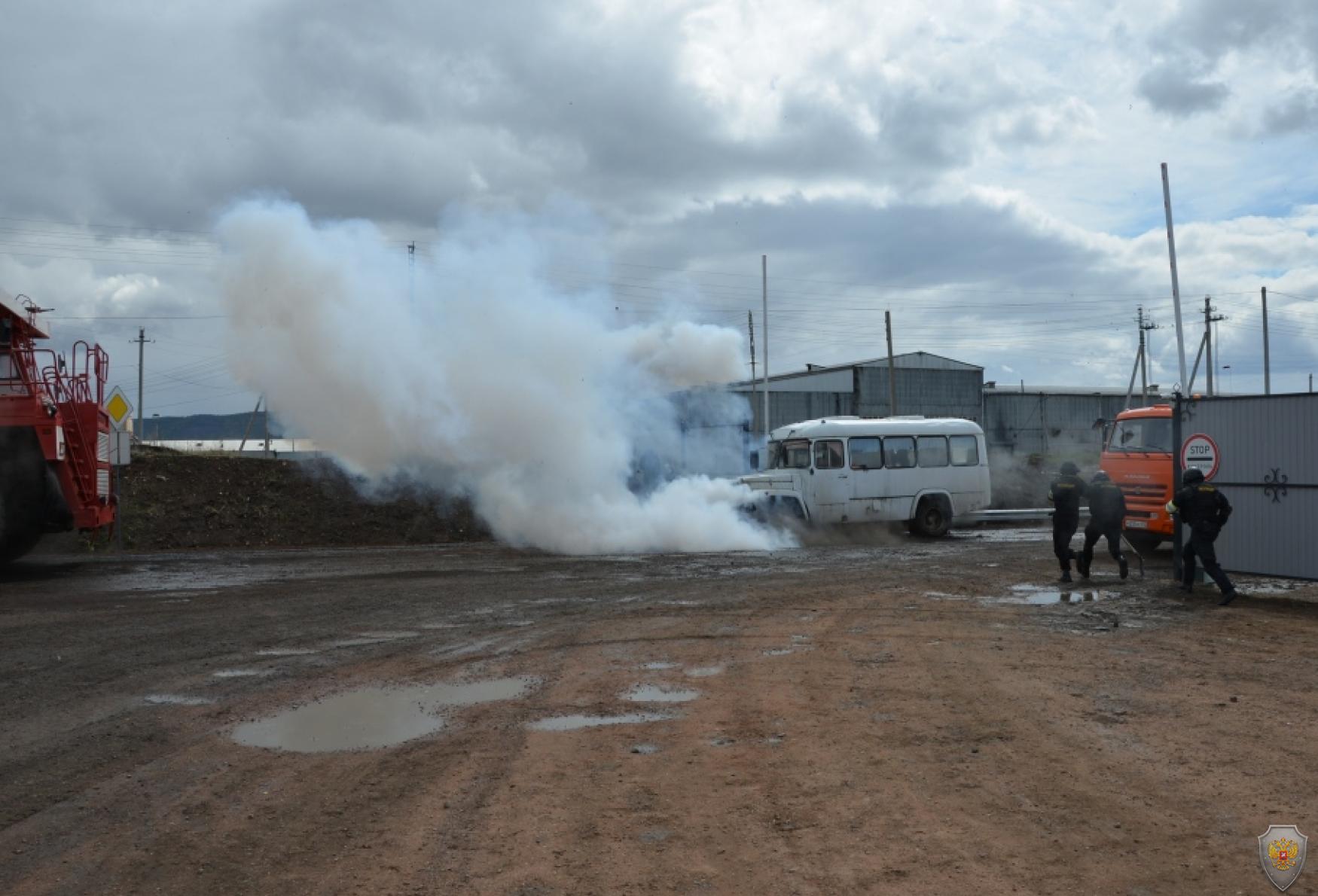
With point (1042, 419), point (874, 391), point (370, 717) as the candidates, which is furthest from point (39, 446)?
point (1042, 419)

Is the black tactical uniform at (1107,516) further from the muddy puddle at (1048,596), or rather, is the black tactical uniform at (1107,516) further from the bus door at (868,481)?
the bus door at (868,481)

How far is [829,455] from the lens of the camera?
71.6 ft

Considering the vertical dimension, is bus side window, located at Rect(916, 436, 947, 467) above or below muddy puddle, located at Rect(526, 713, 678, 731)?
above

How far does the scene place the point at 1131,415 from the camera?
18.6m

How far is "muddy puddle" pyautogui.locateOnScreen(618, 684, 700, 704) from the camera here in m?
7.56

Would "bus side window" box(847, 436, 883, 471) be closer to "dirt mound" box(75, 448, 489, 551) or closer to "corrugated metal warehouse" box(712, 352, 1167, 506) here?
"dirt mound" box(75, 448, 489, 551)

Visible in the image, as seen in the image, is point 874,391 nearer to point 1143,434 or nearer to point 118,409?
point 1143,434

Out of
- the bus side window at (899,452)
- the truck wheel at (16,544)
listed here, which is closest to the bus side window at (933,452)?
the bus side window at (899,452)

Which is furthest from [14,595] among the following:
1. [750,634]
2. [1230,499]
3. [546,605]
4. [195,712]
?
[1230,499]

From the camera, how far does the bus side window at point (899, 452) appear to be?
A: 2252 cm

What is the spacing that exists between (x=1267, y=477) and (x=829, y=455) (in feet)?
31.9

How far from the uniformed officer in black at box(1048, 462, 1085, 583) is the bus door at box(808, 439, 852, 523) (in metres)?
7.20

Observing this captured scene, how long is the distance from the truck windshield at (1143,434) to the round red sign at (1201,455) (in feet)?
11.8

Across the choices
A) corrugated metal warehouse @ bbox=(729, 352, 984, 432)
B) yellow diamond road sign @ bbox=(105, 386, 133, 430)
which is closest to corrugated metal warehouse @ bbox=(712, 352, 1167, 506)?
corrugated metal warehouse @ bbox=(729, 352, 984, 432)
